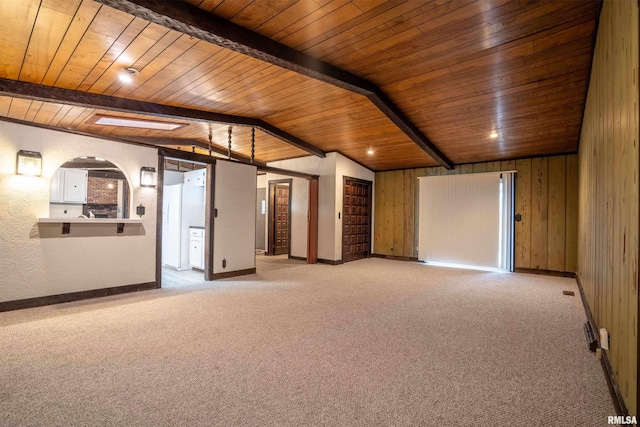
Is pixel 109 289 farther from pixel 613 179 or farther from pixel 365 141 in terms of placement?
pixel 613 179

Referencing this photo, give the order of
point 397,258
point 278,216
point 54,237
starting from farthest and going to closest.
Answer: point 278,216, point 397,258, point 54,237

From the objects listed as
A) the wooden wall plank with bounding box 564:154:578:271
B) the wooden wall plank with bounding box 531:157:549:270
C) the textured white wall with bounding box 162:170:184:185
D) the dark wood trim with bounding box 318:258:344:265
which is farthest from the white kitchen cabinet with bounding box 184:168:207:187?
the wooden wall plank with bounding box 564:154:578:271

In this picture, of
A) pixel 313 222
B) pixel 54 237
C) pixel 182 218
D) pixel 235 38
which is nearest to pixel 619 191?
pixel 235 38

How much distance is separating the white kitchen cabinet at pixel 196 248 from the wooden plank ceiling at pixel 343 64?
1970 millimetres

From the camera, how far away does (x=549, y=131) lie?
16.9 feet

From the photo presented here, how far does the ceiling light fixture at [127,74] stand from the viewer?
3.38 meters

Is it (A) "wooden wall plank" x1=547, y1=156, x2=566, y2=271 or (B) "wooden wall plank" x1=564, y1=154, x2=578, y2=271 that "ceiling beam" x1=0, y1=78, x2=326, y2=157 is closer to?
(A) "wooden wall plank" x1=547, y1=156, x2=566, y2=271

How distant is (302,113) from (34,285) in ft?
13.7

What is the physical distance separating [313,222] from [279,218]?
172 centimetres

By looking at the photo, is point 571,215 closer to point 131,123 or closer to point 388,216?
point 388,216

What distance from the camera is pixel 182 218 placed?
6488 mm

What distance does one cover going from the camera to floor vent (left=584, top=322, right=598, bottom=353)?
252 centimetres

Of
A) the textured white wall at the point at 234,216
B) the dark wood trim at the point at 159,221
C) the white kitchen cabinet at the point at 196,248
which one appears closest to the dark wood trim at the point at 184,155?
the dark wood trim at the point at 159,221

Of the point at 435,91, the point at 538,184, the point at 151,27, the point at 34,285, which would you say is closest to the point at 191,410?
the point at 151,27
